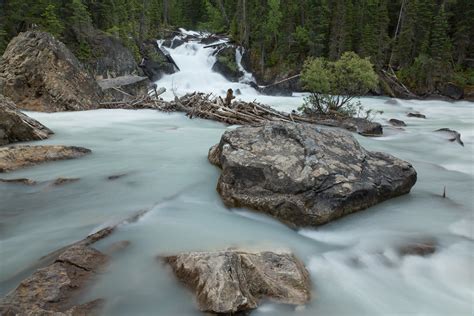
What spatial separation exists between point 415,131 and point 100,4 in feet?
82.5

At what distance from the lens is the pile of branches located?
12172 millimetres

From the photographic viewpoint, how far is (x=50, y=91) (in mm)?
13922

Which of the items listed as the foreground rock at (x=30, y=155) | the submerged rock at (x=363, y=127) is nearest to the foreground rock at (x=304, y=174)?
the foreground rock at (x=30, y=155)

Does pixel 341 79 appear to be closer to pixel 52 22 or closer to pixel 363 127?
pixel 363 127

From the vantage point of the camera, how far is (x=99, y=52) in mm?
23828

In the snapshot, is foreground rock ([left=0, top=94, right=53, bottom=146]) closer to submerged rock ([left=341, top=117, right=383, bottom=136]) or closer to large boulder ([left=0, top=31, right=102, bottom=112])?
large boulder ([left=0, top=31, right=102, bottom=112])

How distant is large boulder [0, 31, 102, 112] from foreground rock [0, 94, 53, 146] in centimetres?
516

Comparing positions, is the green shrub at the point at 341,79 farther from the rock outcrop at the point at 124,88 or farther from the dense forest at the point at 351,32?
the dense forest at the point at 351,32

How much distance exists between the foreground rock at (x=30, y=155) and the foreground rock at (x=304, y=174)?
11.5 feet

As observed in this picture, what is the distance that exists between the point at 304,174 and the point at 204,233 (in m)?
1.77

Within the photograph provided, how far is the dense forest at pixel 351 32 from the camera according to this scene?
28945 millimetres

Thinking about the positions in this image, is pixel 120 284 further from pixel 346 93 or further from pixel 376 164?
pixel 346 93

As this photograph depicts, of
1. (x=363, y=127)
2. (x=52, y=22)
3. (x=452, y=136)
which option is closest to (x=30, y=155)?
(x=363, y=127)

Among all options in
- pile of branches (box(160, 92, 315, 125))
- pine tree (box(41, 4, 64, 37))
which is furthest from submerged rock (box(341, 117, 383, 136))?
pine tree (box(41, 4, 64, 37))
